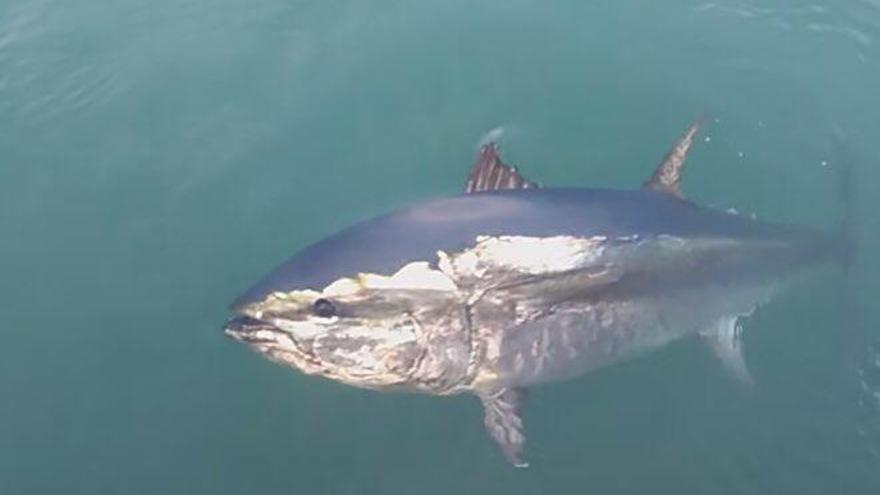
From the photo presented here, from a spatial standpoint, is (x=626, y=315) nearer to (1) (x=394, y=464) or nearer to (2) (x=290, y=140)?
(1) (x=394, y=464)

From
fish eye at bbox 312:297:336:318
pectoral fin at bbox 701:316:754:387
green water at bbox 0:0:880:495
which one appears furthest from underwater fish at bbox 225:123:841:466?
green water at bbox 0:0:880:495

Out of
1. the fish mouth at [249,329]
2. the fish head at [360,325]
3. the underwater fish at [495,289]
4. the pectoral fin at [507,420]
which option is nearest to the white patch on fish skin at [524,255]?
the underwater fish at [495,289]

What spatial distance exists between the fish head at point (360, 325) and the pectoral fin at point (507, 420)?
0.57 meters

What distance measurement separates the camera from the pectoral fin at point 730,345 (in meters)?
7.68

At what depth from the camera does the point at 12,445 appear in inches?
313

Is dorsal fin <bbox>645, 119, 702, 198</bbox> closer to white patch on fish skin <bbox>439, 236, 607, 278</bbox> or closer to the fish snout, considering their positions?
white patch on fish skin <bbox>439, 236, 607, 278</bbox>

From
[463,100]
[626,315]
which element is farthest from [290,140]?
[626,315]

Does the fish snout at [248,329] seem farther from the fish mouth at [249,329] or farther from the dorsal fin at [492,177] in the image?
the dorsal fin at [492,177]

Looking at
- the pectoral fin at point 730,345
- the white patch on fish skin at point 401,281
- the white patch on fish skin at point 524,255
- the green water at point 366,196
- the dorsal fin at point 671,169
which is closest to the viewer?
the white patch on fish skin at point 401,281

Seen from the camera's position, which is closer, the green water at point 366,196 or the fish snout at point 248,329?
the fish snout at point 248,329

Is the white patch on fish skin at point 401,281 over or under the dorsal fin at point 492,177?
under

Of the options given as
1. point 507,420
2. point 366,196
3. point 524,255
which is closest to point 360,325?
point 524,255

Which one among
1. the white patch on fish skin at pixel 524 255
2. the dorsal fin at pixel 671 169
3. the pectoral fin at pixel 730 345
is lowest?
the pectoral fin at pixel 730 345

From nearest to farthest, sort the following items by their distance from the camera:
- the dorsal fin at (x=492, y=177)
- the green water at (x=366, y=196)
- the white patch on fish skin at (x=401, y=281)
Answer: the white patch on fish skin at (x=401, y=281) < the dorsal fin at (x=492, y=177) < the green water at (x=366, y=196)
